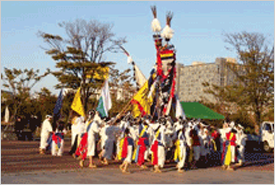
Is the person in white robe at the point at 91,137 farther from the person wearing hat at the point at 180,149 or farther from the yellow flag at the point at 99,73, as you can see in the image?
the yellow flag at the point at 99,73

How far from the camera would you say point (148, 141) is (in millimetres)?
12586

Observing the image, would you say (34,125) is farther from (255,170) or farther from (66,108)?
(255,170)

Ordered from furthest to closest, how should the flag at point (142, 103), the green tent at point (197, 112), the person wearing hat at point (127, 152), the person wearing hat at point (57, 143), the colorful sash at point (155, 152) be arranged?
the green tent at point (197, 112) < the flag at point (142, 103) < the person wearing hat at point (57, 143) < the colorful sash at point (155, 152) < the person wearing hat at point (127, 152)

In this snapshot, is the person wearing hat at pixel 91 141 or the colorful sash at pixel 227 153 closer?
the person wearing hat at pixel 91 141

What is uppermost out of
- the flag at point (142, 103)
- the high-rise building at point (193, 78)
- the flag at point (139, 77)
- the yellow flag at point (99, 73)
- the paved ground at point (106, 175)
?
the high-rise building at point (193, 78)

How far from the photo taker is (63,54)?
28.6 meters

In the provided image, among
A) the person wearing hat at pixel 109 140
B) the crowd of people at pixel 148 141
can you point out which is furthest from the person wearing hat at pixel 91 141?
the person wearing hat at pixel 109 140

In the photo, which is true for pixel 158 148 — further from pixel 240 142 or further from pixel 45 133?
pixel 45 133

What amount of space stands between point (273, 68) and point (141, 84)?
1478 cm

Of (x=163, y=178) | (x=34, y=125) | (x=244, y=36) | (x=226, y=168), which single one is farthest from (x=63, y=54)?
(x=163, y=178)

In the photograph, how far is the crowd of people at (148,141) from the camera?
12.5m

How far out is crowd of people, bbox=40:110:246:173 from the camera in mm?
12500

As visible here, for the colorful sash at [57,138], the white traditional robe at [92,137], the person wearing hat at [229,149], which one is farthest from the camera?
the colorful sash at [57,138]

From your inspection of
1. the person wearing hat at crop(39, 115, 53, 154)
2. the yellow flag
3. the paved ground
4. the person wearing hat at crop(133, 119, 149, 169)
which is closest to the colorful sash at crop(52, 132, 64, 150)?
the person wearing hat at crop(39, 115, 53, 154)
